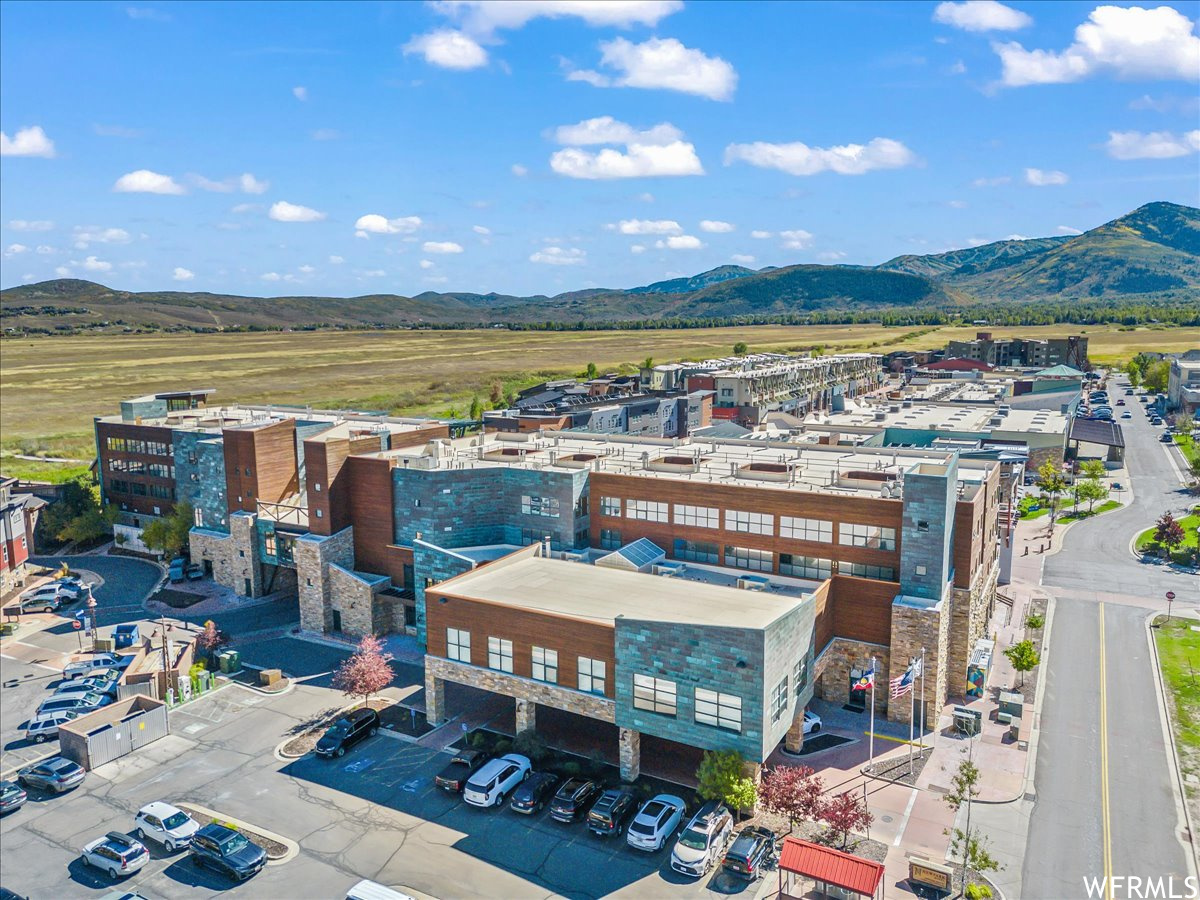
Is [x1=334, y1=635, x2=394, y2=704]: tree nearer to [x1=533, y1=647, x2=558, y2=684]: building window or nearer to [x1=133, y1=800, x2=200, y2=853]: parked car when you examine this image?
[x1=533, y1=647, x2=558, y2=684]: building window

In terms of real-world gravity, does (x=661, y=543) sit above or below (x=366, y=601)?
above

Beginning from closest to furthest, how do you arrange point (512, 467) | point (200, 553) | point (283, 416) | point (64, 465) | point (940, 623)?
point (940, 623) < point (512, 467) < point (200, 553) < point (283, 416) < point (64, 465)

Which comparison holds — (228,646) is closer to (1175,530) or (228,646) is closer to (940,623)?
(940,623)

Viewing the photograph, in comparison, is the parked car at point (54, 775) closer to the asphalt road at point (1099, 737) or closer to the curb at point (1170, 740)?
the asphalt road at point (1099, 737)

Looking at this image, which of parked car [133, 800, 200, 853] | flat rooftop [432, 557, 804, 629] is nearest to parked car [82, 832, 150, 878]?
parked car [133, 800, 200, 853]

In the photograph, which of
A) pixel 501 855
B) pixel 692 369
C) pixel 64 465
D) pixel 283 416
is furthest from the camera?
pixel 692 369

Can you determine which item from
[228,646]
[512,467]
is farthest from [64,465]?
[512,467]

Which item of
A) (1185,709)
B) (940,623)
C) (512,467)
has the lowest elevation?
(1185,709)

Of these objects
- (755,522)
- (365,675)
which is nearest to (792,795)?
(755,522)
